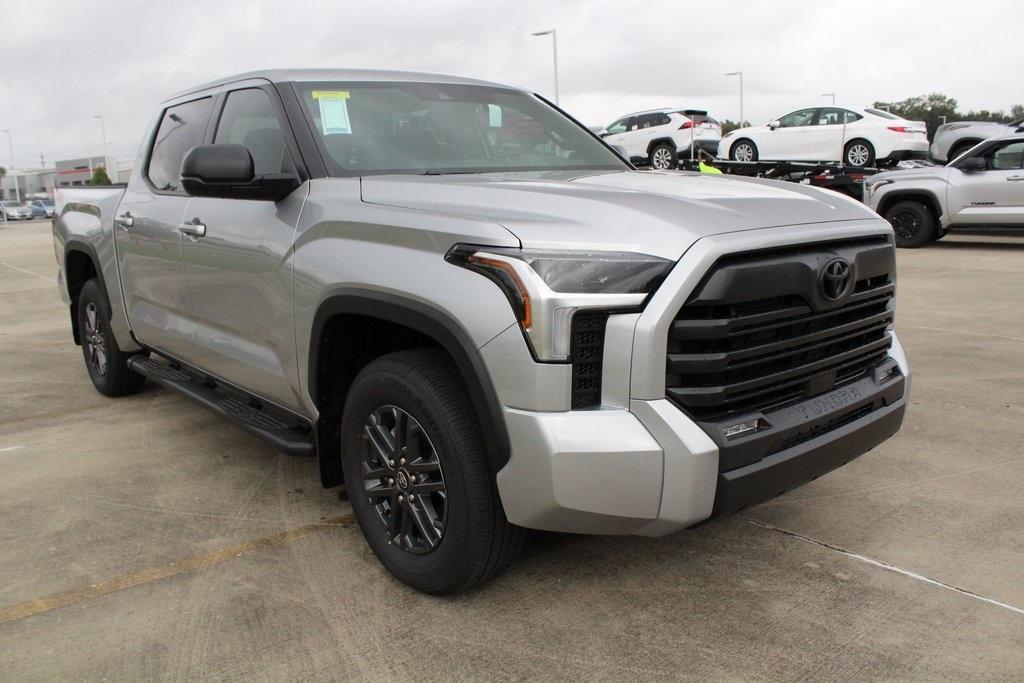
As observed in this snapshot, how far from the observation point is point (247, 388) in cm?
374

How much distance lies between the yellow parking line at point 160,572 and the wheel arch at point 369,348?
303 mm

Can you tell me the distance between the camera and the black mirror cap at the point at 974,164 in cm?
1237

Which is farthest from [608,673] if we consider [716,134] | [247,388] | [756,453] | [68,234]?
[716,134]

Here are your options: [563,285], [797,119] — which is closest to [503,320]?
[563,285]

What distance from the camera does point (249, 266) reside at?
342 centimetres

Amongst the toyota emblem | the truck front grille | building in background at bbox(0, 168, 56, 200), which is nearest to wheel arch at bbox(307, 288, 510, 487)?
the truck front grille

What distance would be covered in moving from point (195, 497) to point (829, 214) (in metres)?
2.85

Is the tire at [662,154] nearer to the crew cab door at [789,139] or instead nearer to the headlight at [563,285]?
the crew cab door at [789,139]

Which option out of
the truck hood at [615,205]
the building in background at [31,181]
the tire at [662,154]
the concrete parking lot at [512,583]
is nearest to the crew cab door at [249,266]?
the truck hood at [615,205]

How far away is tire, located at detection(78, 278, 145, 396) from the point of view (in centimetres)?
530

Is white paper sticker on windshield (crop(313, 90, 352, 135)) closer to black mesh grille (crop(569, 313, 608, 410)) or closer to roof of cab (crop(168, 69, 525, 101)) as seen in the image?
roof of cab (crop(168, 69, 525, 101))

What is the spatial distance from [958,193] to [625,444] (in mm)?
12264

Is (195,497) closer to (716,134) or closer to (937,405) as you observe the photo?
(937,405)

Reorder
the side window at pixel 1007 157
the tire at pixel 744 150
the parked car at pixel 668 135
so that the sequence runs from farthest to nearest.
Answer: the parked car at pixel 668 135 → the tire at pixel 744 150 → the side window at pixel 1007 157
